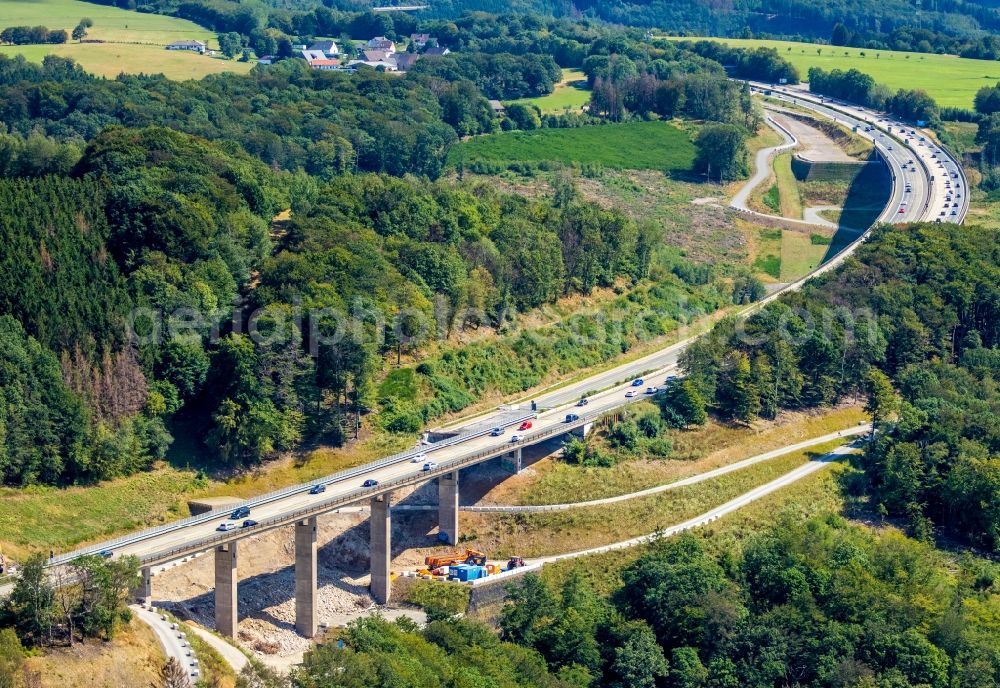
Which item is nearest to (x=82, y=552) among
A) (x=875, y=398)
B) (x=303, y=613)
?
(x=303, y=613)

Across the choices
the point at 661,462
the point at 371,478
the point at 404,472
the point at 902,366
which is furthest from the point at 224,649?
the point at 902,366

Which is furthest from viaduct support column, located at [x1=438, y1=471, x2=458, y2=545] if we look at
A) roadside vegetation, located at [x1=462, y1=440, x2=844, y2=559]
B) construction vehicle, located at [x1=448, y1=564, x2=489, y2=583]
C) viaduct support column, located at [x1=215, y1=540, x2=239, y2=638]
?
viaduct support column, located at [x1=215, y1=540, x2=239, y2=638]

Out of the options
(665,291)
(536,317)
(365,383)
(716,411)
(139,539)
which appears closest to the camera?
(139,539)

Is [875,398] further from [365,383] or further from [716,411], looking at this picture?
[365,383]

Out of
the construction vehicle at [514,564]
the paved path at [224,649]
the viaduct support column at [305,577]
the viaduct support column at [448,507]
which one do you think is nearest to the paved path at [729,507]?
the construction vehicle at [514,564]

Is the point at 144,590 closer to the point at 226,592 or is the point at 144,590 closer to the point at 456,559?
the point at 226,592

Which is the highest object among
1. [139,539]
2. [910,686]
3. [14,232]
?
[14,232]

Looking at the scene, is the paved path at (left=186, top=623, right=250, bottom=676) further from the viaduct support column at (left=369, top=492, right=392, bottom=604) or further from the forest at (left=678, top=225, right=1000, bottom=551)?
the forest at (left=678, top=225, right=1000, bottom=551)

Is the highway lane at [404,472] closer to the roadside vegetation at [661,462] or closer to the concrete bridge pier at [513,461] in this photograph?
the concrete bridge pier at [513,461]
